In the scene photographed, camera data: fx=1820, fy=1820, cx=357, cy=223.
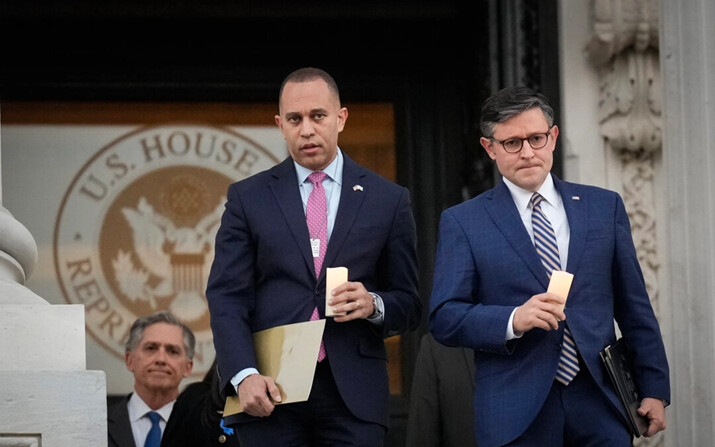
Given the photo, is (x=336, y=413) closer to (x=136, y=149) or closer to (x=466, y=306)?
(x=466, y=306)

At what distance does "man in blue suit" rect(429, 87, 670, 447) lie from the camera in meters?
6.35

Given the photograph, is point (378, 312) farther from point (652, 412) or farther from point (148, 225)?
point (148, 225)

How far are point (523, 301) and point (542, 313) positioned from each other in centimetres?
32

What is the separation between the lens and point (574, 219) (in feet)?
21.6

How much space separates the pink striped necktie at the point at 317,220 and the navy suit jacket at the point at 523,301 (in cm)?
43

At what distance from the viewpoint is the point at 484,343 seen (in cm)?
634

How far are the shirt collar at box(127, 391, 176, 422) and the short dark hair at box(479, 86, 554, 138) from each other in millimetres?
3126

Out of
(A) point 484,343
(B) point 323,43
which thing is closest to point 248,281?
(A) point 484,343

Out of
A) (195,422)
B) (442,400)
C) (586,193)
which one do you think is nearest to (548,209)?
(586,193)

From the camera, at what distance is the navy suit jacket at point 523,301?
636 centimetres

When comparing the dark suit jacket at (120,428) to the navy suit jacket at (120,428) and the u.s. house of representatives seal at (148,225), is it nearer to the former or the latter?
the navy suit jacket at (120,428)

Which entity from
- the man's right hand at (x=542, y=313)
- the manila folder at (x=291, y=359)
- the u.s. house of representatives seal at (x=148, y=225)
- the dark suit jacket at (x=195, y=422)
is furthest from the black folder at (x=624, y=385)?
the u.s. house of representatives seal at (x=148, y=225)

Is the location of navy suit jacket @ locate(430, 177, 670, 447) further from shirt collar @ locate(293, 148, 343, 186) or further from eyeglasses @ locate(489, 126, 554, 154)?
shirt collar @ locate(293, 148, 343, 186)

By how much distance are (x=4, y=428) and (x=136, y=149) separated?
14.5 ft
